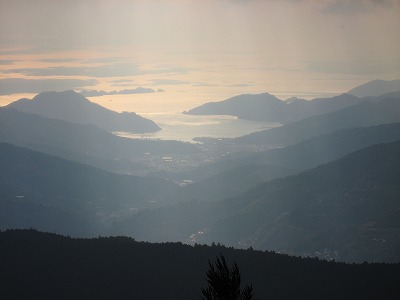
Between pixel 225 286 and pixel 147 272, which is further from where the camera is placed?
pixel 147 272

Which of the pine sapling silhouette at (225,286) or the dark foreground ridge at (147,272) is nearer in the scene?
the pine sapling silhouette at (225,286)

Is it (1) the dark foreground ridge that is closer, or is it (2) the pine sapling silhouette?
(2) the pine sapling silhouette

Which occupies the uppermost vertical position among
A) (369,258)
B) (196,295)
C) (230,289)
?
(230,289)

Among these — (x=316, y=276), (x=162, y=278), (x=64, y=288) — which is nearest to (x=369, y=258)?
(x=316, y=276)

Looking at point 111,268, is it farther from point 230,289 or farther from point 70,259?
point 230,289

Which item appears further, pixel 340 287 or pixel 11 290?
pixel 340 287

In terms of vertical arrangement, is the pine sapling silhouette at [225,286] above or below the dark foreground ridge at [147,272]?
above

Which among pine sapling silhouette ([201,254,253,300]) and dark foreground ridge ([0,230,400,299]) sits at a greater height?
pine sapling silhouette ([201,254,253,300])

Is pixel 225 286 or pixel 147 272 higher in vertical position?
pixel 225 286
